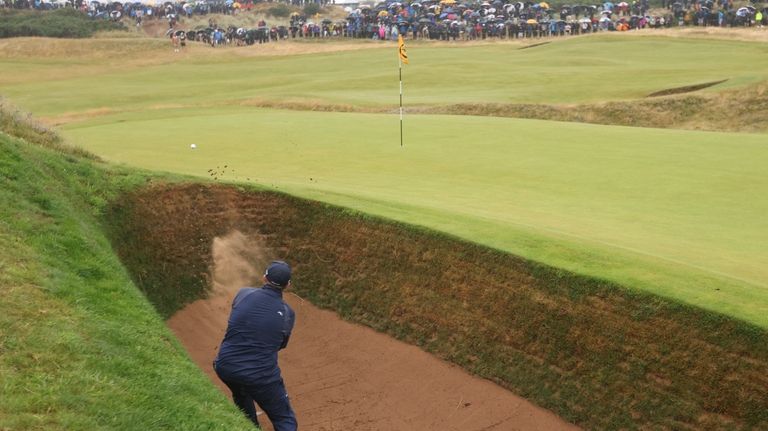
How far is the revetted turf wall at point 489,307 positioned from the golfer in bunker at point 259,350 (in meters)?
3.51

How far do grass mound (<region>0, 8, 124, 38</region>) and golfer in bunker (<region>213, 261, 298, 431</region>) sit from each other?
265ft

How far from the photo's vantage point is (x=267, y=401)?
862 cm

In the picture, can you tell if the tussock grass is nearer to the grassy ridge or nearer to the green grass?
the grassy ridge

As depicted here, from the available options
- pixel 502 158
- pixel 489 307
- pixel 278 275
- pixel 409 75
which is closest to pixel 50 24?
pixel 409 75

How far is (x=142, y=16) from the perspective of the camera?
102750mm

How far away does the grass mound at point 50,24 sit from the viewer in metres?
82.7

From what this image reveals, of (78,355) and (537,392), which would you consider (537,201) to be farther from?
(78,355)

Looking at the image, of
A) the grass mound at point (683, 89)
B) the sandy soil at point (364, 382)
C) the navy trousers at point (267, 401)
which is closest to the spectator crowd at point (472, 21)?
the grass mound at point (683, 89)

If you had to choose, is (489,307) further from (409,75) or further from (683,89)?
(409,75)

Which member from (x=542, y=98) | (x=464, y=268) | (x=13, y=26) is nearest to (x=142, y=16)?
(x=13, y=26)

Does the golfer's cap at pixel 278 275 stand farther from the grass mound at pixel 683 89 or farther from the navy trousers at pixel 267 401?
the grass mound at pixel 683 89

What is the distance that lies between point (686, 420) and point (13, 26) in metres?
84.0

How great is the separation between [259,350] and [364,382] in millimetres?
3475

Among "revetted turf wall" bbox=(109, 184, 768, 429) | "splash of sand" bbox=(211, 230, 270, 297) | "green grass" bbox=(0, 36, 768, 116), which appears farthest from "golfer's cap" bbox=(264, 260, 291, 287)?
"green grass" bbox=(0, 36, 768, 116)
